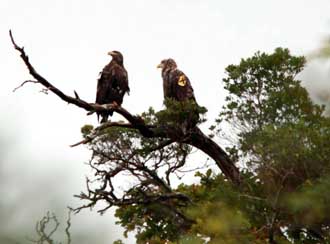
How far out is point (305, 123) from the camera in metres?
9.62

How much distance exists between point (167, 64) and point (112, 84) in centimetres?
106

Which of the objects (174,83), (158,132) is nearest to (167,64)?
(174,83)

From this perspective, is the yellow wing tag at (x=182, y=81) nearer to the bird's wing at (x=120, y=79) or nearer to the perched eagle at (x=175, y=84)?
the perched eagle at (x=175, y=84)

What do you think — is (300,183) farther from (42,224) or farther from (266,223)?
(42,224)

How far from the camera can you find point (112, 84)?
12.6 m

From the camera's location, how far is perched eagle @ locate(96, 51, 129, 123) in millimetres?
12492

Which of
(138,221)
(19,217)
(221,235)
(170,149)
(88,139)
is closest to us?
(221,235)

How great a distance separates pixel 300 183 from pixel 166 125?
8.44ft

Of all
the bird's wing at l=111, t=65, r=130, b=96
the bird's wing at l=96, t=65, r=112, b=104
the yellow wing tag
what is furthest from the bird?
the bird's wing at l=96, t=65, r=112, b=104

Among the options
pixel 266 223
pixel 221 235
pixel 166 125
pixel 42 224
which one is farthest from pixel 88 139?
pixel 221 235

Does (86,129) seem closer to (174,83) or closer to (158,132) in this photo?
(158,132)

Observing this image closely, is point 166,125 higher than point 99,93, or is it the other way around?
point 99,93

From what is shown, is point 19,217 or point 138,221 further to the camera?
point 138,221

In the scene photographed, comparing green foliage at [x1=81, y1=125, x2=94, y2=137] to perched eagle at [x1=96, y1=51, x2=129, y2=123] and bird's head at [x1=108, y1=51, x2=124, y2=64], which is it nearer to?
perched eagle at [x1=96, y1=51, x2=129, y2=123]
